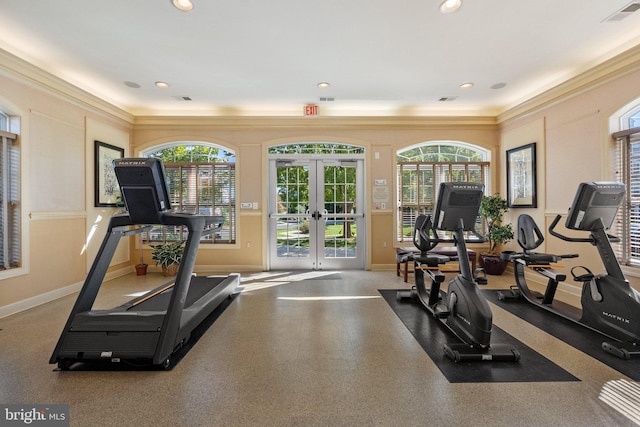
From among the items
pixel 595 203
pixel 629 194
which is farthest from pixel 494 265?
pixel 595 203

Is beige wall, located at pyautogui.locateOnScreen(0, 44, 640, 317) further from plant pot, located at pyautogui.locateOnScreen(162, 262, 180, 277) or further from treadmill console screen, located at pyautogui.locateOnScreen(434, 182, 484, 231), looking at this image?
treadmill console screen, located at pyautogui.locateOnScreen(434, 182, 484, 231)

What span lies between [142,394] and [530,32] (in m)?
4.83

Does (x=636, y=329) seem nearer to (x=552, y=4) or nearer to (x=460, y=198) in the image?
(x=460, y=198)

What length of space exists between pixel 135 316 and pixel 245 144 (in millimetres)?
3951

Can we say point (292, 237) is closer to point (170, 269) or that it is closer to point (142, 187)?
point (170, 269)

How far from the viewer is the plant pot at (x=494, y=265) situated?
5.16m

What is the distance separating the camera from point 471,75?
4184 mm

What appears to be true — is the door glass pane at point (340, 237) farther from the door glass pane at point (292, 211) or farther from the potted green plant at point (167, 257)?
the potted green plant at point (167, 257)

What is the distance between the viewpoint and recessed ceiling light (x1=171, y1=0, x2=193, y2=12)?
2.66 m

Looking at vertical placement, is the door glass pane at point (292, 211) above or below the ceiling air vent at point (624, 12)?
below

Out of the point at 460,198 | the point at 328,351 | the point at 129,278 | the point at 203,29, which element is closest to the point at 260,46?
the point at 203,29

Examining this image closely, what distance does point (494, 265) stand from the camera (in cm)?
519

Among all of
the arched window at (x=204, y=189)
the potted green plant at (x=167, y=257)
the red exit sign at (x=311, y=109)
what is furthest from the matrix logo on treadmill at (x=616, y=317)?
the potted green plant at (x=167, y=257)

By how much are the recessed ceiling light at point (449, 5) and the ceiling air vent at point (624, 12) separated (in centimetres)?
159
